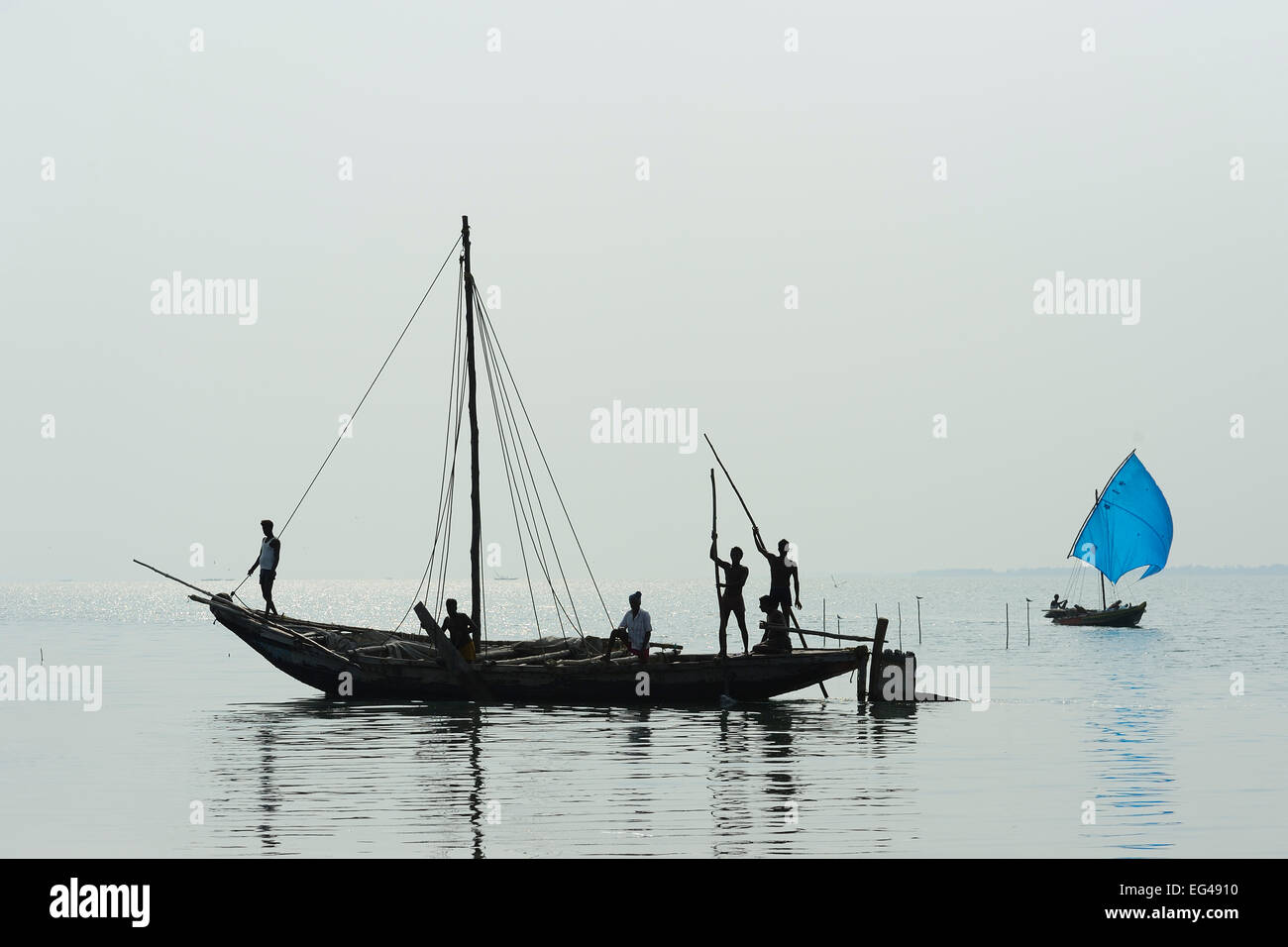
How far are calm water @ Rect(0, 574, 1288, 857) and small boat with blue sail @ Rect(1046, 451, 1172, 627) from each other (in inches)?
1679

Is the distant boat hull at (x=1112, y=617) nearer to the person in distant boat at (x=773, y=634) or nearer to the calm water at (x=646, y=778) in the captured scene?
the calm water at (x=646, y=778)

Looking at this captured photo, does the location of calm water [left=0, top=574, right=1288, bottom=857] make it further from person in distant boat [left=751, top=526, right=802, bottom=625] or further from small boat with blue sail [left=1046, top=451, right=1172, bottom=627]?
small boat with blue sail [left=1046, top=451, right=1172, bottom=627]

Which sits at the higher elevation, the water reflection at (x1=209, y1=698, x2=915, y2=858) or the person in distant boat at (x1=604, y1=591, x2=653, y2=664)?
the person in distant boat at (x1=604, y1=591, x2=653, y2=664)

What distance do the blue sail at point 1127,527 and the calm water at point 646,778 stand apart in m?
42.7

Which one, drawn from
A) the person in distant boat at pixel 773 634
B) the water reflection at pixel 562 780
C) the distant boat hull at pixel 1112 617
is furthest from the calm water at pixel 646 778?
the distant boat hull at pixel 1112 617

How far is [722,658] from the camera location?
1161 inches

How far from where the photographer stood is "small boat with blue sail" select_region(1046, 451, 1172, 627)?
80875mm

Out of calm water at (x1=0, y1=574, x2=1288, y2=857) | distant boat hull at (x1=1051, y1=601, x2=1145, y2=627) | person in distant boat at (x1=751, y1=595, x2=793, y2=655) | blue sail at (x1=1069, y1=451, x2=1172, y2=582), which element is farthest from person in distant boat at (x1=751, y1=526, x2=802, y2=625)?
distant boat hull at (x1=1051, y1=601, x2=1145, y2=627)

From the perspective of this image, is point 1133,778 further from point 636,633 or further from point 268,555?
point 268,555

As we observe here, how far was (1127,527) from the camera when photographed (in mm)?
82500

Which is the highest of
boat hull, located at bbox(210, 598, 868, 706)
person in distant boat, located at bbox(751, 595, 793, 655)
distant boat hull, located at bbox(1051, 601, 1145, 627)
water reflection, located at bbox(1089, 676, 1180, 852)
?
person in distant boat, located at bbox(751, 595, 793, 655)
